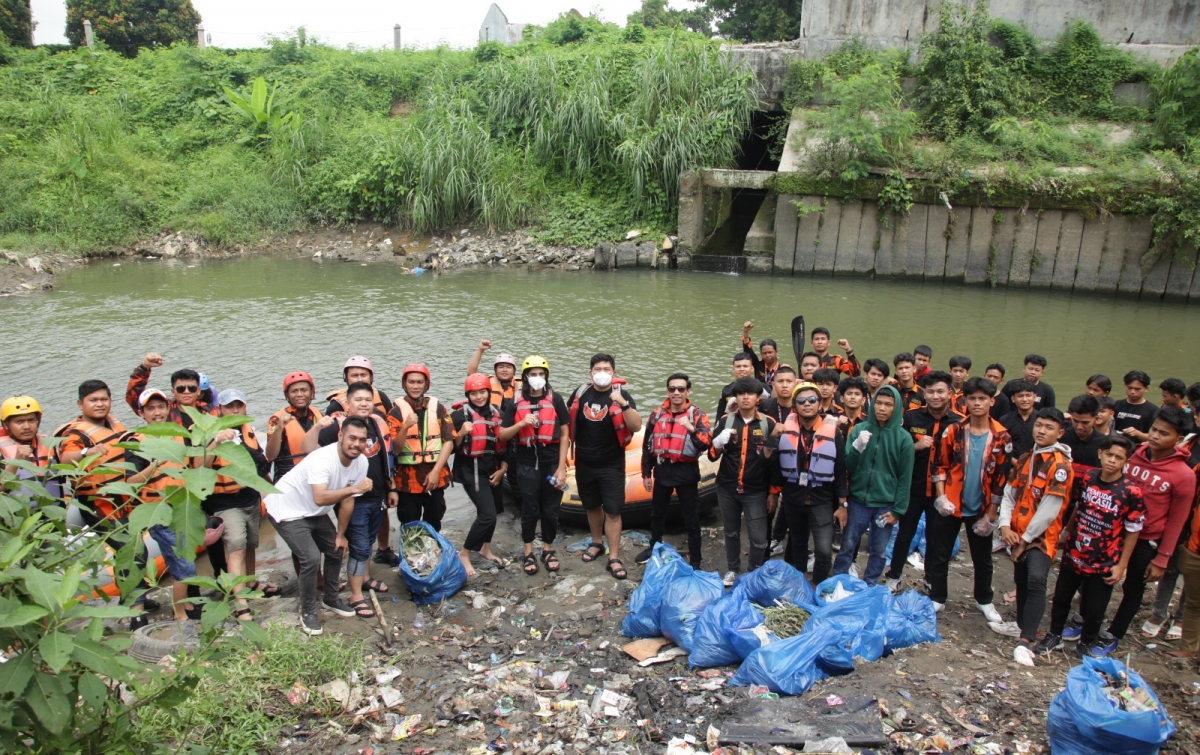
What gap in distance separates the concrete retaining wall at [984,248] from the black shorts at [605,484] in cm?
1182

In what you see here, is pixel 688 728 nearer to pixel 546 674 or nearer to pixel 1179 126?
pixel 546 674

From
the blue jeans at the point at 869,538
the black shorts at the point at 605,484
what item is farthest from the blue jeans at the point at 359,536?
the blue jeans at the point at 869,538

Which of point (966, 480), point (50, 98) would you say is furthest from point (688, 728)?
point (50, 98)

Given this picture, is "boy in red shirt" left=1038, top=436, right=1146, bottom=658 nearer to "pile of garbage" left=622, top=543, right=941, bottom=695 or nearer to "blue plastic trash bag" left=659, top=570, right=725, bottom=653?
"pile of garbage" left=622, top=543, right=941, bottom=695

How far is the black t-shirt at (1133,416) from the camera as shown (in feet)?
20.1

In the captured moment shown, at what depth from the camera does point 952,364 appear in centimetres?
666

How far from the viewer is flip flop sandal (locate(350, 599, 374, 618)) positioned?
5184 mm

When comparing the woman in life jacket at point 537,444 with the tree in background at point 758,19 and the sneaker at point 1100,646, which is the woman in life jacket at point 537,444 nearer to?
the sneaker at point 1100,646

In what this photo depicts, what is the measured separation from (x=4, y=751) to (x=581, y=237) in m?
16.9

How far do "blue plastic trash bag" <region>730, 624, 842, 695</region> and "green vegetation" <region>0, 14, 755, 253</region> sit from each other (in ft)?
48.7

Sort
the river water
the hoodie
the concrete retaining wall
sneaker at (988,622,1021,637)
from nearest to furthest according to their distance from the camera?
the hoodie, sneaker at (988,622,1021,637), the river water, the concrete retaining wall

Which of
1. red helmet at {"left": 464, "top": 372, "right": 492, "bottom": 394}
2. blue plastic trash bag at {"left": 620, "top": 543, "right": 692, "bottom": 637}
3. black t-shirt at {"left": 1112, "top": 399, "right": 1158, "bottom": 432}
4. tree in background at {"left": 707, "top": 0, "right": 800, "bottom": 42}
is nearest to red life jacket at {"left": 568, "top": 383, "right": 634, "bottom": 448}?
red helmet at {"left": 464, "top": 372, "right": 492, "bottom": 394}

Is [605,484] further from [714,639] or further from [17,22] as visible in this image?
[17,22]

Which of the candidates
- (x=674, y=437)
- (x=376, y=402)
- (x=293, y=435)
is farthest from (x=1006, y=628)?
(x=293, y=435)
